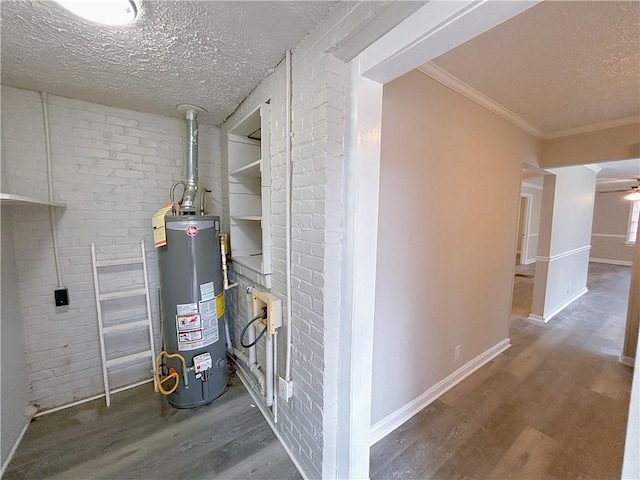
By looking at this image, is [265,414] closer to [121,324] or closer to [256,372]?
[256,372]

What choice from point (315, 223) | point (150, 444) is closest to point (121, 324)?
point (150, 444)

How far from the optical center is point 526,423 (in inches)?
73.0

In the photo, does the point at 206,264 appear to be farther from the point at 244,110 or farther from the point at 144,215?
the point at 244,110

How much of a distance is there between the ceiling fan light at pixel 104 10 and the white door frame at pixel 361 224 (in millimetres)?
959

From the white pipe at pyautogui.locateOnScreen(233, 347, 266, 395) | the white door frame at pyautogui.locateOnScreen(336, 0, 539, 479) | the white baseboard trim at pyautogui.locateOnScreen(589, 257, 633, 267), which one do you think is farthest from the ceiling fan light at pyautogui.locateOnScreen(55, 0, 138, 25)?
the white baseboard trim at pyautogui.locateOnScreen(589, 257, 633, 267)

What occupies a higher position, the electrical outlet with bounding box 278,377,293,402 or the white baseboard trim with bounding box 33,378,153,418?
the electrical outlet with bounding box 278,377,293,402

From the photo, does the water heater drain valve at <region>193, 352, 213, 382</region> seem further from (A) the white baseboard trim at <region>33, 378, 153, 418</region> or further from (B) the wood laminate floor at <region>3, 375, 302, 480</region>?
(A) the white baseboard trim at <region>33, 378, 153, 418</region>

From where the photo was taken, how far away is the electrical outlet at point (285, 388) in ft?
5.02

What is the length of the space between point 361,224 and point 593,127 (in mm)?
3238

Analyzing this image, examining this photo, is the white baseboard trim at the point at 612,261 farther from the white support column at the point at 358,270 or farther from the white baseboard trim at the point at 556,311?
the white support column at the point at 358,270

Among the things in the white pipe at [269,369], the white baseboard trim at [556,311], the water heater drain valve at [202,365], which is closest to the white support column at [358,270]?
the white pipe at [269,369]

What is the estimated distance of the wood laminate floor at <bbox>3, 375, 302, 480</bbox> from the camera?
149 cm

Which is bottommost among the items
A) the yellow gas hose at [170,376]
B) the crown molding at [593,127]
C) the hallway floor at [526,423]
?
the hallway floor at [526,423]

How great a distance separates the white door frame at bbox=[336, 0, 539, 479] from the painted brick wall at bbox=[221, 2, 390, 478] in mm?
50
